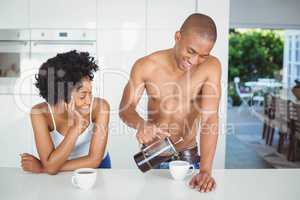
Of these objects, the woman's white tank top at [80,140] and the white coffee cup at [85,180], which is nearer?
the white coffee cup at [85,180]

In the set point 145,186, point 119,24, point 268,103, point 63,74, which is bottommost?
point 145,186

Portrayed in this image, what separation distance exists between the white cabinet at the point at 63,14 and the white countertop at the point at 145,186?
1833mm

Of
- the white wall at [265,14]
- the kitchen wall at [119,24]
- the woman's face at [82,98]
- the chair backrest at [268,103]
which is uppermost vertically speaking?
the white wall at [265,14]

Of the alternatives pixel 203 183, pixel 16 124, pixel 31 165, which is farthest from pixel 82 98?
pixel 16 124

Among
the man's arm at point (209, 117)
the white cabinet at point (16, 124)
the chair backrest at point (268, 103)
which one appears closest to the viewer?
the man's arm at point (209, 117)

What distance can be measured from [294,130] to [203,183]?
3.35 meters

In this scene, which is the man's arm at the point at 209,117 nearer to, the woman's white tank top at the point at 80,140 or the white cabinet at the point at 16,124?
the woman's white tank top at the point at 80,140

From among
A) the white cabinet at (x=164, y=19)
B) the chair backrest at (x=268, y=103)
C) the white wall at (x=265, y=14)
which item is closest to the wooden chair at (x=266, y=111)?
the chair backrest at (x=268, y=103)

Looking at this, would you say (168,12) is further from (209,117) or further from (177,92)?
(209,117)

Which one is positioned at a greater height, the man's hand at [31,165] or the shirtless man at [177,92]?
the shirtless man at [177,92]

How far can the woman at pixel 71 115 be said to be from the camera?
1.53 m

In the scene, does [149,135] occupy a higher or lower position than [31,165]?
higher

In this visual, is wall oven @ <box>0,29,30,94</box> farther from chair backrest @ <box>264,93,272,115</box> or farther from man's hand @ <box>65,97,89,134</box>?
chair backrest @ <box>264,93,272,115</box>

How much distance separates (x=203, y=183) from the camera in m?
1.22
